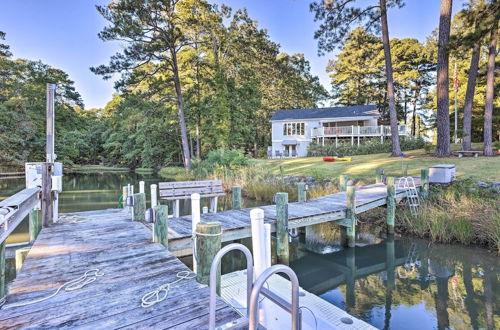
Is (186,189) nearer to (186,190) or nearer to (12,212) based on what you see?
(186,190)

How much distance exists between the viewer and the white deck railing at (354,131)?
2813 cm

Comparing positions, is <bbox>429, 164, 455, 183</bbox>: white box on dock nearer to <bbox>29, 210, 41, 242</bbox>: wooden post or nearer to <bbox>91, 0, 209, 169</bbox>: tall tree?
<bbox>29, 210, 41, 242</bbox>: wooden post

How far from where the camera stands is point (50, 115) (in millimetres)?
5855

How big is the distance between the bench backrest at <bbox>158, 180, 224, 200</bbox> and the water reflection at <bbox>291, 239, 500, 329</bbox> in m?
3.30

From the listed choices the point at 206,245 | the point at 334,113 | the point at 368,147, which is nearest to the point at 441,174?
the point at 206,245

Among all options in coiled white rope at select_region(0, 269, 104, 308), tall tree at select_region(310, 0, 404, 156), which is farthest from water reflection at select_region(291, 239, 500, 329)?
tall tree at select_region(310, 0, 404, 156)

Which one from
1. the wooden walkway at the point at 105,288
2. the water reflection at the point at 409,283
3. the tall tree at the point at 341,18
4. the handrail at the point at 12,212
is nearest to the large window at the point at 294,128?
the tall tree at the point at 341,18

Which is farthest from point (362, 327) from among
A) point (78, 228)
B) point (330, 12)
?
point (330, 12)

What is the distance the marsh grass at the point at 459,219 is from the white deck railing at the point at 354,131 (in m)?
20.0

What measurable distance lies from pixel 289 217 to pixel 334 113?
2717 cm

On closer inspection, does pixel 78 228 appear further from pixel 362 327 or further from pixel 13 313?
pixel 362 327

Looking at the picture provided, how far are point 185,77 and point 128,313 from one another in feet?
85.5

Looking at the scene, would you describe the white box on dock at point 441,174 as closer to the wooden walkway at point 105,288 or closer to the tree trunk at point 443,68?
the tree trunk at point 443,68

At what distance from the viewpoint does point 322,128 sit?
30.5m
